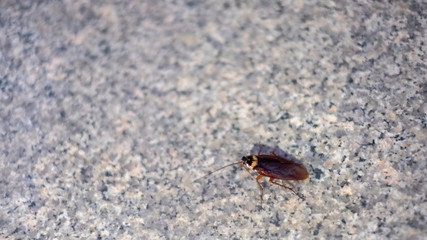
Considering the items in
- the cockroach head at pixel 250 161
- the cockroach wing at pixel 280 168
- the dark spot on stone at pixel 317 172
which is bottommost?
the dark spot on stone at pixel 317 172

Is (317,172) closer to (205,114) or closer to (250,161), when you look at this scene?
(250,161)

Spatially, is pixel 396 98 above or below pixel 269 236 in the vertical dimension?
above

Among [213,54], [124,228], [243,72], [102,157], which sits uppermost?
[213,54]

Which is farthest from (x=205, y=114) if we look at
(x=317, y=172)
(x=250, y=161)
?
(x=317, y=172)

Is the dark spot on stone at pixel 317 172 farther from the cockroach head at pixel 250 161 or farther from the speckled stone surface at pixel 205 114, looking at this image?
the cockroach head at pixel 250 161

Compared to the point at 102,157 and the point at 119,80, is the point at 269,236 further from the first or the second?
the point at 119,80

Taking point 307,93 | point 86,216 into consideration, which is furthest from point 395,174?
point 86,216

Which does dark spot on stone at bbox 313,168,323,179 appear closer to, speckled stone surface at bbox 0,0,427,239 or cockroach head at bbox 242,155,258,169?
speckled stone surface at bbox 0,0,427,239

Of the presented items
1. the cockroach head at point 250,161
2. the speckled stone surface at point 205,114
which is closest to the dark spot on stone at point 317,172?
the speckled stone surface at point 205,114
